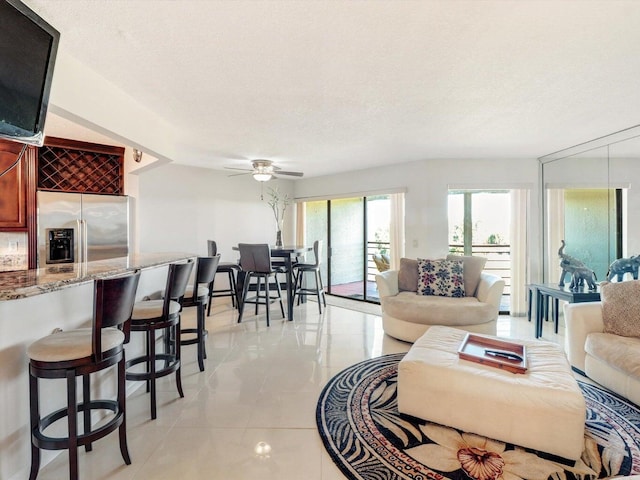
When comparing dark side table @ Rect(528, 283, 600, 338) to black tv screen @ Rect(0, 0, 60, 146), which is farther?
dark side table @ Rect(528, 283, 600, 338)

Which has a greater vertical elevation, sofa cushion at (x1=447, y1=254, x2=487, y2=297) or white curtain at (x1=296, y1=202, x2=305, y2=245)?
white curtain at (x1=296, y1=202, x2=305, y2=245)

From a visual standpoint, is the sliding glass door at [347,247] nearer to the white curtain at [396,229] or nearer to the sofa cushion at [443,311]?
the white curtain at [396,229]

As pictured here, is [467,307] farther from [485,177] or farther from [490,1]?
[490,1]

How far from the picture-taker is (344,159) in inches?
192

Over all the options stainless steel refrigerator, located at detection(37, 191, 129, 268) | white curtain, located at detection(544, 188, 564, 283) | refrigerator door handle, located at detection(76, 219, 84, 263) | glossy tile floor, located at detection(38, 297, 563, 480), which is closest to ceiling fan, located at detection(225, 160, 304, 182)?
stainless steel refrigerator, located at detection(37, 191, 129, 268)

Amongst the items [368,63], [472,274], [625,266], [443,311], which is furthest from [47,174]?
[625,266]

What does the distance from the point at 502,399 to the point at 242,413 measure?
1683 mm

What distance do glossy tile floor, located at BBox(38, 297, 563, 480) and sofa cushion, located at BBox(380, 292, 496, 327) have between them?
1.19 feet

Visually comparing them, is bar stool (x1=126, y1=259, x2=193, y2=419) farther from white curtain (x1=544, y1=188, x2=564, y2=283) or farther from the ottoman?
white curtain (x1=544, y1=188, x2=564, y2=283)

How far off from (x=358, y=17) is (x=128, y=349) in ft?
9.19

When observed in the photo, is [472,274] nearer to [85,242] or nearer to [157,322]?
[157,322]

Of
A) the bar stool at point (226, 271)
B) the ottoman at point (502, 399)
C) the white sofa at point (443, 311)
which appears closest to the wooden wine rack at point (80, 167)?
the bar stool at point (226, 271)

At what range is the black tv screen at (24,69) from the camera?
55.7 inches

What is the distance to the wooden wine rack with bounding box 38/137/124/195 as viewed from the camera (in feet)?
13.1
